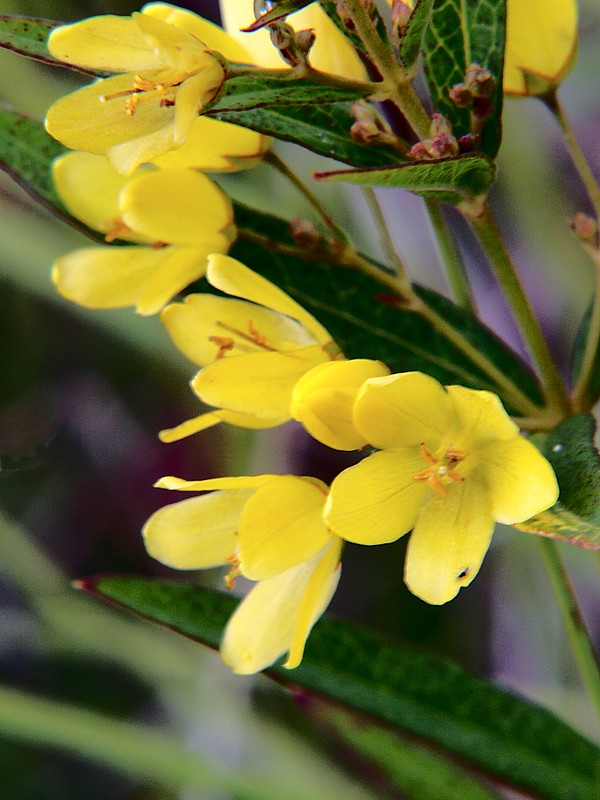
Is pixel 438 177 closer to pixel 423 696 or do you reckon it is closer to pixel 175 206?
pixel 175 206

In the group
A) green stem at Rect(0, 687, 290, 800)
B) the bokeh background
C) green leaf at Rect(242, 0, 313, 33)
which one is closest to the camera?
green leaf at Rect(242, 0, 313, 33)

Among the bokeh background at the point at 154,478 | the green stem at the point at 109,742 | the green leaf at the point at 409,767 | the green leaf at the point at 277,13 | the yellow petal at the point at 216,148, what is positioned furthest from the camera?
the bokeh background at the point at 154,478

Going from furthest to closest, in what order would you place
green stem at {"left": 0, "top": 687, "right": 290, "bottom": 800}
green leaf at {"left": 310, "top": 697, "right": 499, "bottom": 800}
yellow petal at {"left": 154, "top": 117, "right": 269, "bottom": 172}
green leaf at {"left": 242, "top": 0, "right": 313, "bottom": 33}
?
1. green stem at {"left": 0, "top": 687, "right": 290, "bottom": 800}
2. green leaf at {"left": 310, "top": 697, "right": 499, "bottom": 800}
3. yellow petal at {"left": 154, "top": 117, "right": 269, "bottom": 172}
4. green leaf at {"left": 242, "top": 0, "right": 313, "bottom": 33}

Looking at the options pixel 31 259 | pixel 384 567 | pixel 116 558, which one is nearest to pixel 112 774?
pixel 116 558

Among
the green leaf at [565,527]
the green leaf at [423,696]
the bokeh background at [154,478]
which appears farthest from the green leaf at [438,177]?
the bokeh background at [154,478]

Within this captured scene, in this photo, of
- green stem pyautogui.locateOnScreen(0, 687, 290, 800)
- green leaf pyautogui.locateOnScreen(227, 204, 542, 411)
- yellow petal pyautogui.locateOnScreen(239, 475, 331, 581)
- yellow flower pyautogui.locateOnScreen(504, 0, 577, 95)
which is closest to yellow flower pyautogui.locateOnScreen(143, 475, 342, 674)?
yellow petal pyautogui.locateOnScreen(239, 475, 331, 581)

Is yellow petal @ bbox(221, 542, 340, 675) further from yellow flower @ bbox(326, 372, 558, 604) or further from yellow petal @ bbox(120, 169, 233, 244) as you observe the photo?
yellow petal @ bbox(120, 169, 233, 244)

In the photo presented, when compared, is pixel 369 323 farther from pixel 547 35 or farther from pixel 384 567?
pixel 384 567

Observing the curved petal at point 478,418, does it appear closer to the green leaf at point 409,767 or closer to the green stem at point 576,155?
the green stem at point 576,155
